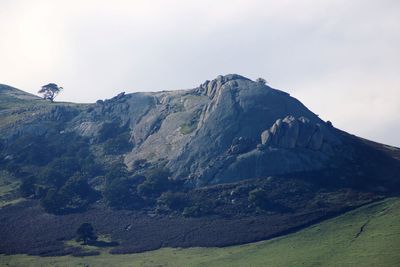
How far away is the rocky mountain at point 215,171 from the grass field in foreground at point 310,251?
4.69 m

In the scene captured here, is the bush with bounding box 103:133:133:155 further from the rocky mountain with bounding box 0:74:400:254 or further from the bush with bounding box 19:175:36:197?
the bush with bounding box 19:175:36:197

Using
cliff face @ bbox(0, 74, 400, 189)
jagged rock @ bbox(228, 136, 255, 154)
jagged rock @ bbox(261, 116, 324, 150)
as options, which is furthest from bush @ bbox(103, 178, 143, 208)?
jagged rock @ bbox(261, 116, 324, 150)

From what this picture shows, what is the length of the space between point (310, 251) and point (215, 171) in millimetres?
48397

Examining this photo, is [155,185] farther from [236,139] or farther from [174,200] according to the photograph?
[236,139]

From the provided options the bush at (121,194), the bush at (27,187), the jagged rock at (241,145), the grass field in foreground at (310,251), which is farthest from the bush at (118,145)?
the grass field in foreground at (310,251)

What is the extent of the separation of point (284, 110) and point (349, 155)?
25979mm

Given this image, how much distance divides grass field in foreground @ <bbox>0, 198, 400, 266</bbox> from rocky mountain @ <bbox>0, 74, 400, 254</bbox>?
4.69 meters

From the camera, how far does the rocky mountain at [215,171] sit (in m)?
140

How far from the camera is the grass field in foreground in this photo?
107750 millimetres

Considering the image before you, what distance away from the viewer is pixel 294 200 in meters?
144

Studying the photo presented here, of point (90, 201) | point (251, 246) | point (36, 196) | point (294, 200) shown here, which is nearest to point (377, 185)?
point (294, 200)

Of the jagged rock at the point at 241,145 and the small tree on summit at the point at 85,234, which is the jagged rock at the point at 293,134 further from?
the small tree on summit at the point at 85,234

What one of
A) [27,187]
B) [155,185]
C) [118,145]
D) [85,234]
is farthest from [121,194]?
[118,145]

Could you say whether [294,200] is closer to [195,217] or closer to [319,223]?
[319,223]
